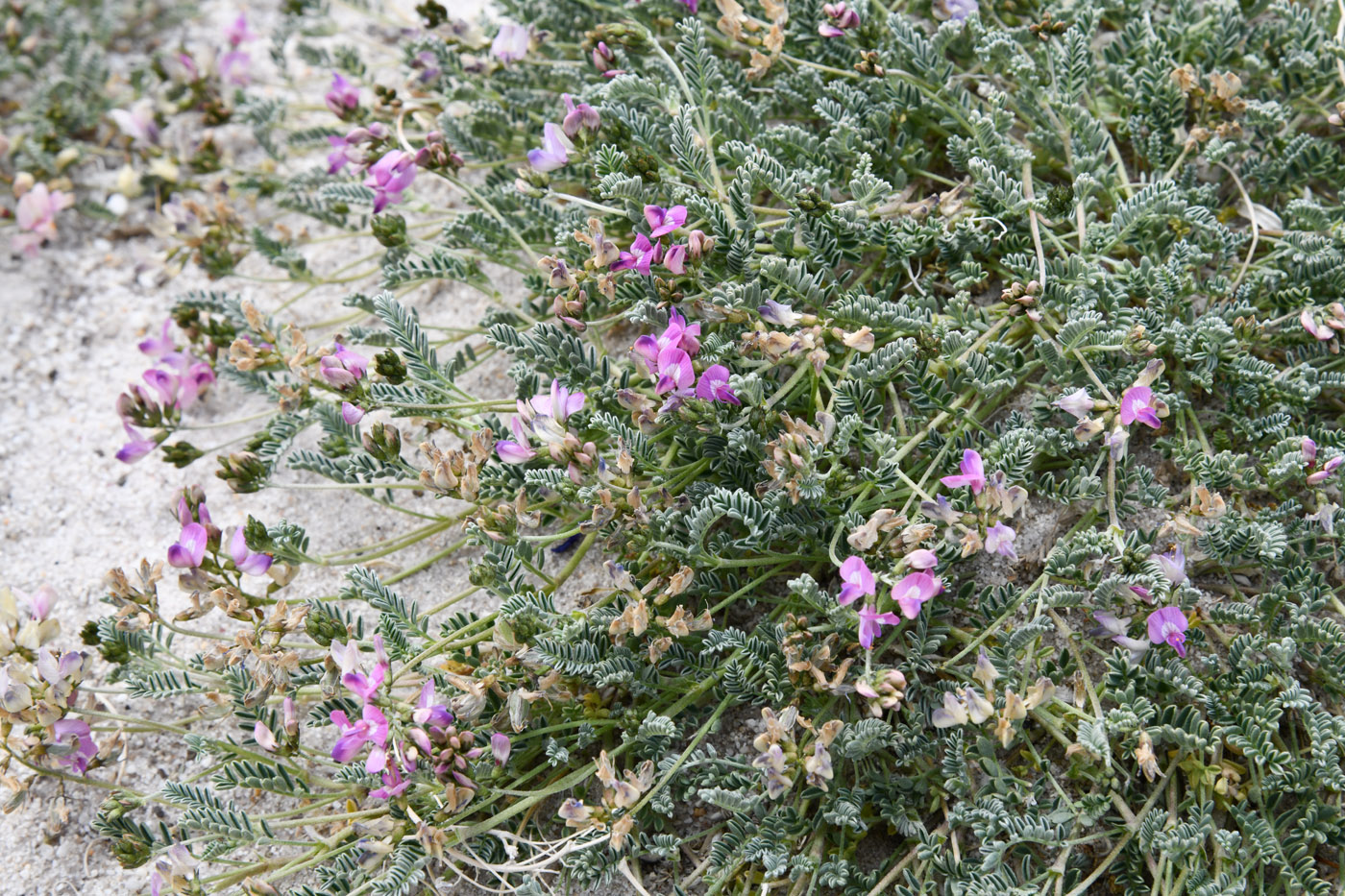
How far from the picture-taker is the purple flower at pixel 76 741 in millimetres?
1921

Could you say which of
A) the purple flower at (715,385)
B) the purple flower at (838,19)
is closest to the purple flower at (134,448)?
the purple flower at (715,385)

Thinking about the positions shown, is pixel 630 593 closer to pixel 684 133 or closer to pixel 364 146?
pixel 684 133

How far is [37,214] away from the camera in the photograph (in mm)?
3037

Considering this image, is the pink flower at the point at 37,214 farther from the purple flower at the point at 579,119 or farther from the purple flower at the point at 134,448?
the purple flower at the point at 579,119

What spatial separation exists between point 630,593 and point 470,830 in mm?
505

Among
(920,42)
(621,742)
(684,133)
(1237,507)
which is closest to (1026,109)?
(920,42)

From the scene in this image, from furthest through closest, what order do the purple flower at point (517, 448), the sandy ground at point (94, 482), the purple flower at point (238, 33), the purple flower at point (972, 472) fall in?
the purple flower at point (238, 33) < the sandy ground at point (94, 482) < the purple flower at point (517, 448) < the purple flower at point (972, 472)

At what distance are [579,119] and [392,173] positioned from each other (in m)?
0.50

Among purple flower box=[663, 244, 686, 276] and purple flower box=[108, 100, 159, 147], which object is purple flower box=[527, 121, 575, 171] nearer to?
purple flower box=[663, 244, 686, 276]

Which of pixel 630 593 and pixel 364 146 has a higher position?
pixel 364 146

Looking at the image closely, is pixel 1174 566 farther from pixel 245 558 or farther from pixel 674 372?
pixel 245 558

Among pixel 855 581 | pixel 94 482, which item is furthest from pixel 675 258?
pixel 94 482

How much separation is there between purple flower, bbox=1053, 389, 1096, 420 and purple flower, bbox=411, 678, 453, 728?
1200 millimetres

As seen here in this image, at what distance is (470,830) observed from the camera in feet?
5.74
